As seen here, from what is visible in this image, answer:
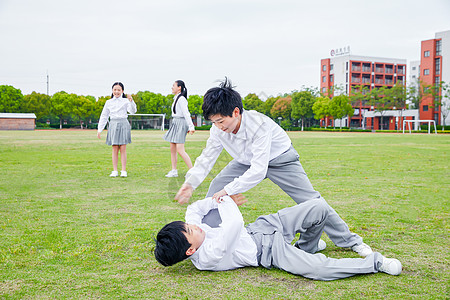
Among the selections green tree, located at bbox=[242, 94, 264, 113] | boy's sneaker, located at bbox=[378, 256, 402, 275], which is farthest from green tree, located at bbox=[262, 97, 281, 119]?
boy's sneaker, located at bbox=[378, 256, 402, 275]

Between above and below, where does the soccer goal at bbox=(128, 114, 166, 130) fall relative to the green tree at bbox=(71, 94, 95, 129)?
below

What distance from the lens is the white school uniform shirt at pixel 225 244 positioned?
105 inches

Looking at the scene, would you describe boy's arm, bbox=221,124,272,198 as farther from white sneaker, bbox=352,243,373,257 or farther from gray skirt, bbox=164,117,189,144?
gray skirt, bbox=164,117,189,144

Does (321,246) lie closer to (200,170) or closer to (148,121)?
(200,170)

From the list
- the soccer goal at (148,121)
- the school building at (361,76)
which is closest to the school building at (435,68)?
the school building at (361,76)

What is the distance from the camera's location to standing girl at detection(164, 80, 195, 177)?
296 inches

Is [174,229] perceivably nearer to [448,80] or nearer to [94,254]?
[94,254]

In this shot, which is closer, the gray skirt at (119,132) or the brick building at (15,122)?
the gray skirt at (119,132)

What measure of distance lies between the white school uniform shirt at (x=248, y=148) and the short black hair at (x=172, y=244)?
533 millimetres

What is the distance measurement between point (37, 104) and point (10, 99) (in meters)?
4.12

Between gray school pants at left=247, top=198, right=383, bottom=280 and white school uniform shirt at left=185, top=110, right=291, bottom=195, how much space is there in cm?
34

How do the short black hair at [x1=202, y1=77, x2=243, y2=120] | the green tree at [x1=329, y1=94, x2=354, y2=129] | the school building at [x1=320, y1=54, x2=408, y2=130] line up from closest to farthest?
the short black hair at [x1=202, y1=77, x2=243, y2=120], the green tree at [x1=329, y1=94, x2=354, y2=129], the school building at [x1=320, y1=54, x2=408, y2=130]

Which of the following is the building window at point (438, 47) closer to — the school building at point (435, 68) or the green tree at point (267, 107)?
the school building at point (435, 68)

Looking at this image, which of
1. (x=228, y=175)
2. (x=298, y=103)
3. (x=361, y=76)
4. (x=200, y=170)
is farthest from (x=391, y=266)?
(x=361, y=76)
